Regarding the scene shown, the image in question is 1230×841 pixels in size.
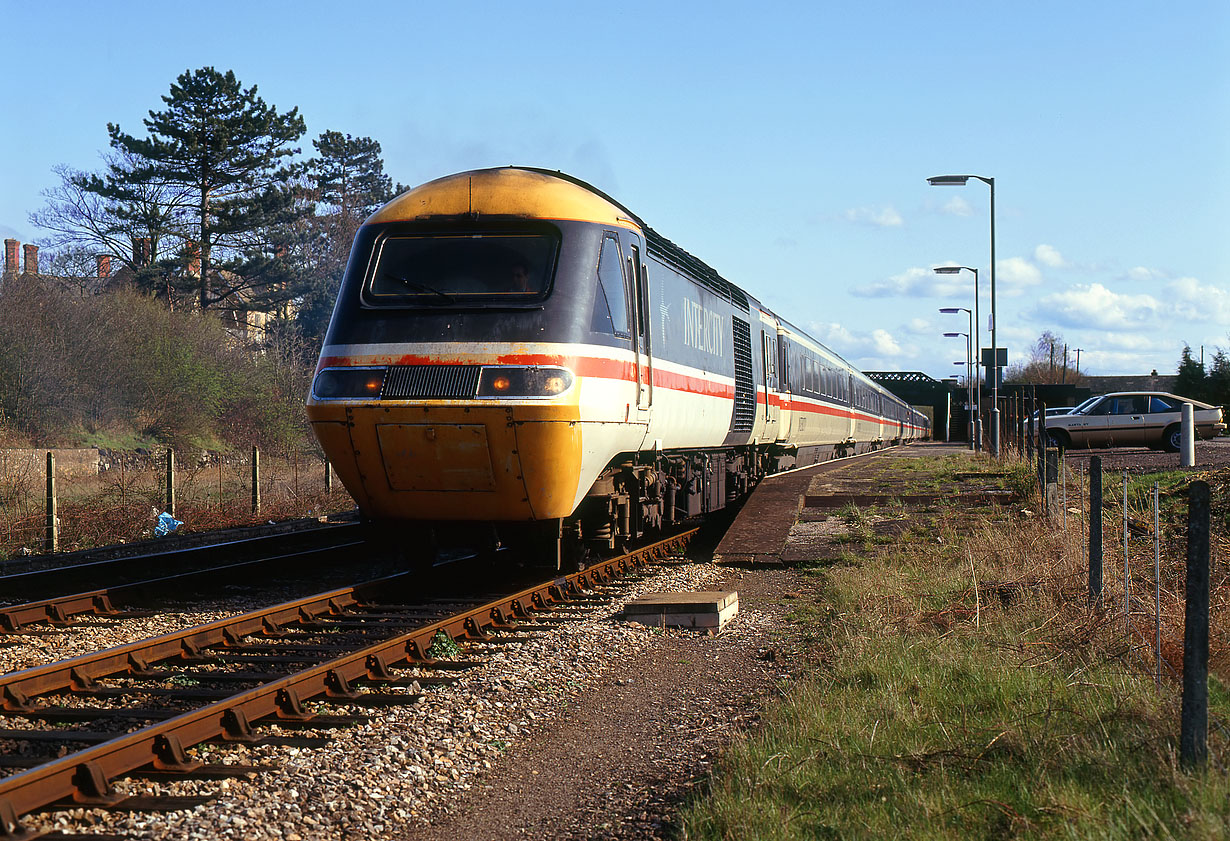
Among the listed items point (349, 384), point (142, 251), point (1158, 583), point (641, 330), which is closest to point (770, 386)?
point (641, 330)

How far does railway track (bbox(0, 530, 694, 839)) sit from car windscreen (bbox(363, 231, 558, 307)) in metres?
2.48

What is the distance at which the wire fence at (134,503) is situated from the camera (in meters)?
15.9

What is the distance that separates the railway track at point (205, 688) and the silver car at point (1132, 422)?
22.1 meters

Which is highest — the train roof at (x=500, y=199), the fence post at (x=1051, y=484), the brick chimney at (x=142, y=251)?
the brick chimney at (x=142, y=251)

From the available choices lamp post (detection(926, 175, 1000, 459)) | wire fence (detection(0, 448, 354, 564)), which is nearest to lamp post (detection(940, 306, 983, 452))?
lamp post (detection(926, 175, 1000, 459))

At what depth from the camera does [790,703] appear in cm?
612

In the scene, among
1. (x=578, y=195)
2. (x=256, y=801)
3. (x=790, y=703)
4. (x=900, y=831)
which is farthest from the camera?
(x=578, y=195)

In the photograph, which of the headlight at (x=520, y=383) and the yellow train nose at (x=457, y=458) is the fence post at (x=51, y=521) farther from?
the headlight at (x=520, y=383)

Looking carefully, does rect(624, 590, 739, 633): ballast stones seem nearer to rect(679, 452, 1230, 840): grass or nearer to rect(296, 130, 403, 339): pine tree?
rect(679, 452, 1230, 840): grass

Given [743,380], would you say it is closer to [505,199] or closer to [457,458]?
[505,199]

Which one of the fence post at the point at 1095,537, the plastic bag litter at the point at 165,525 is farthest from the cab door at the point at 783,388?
the fence post at the point at 1095,537

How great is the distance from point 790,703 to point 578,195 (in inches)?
210

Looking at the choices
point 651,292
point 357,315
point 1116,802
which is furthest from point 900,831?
point 651,292

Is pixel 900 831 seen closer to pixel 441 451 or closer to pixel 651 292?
pixel 441 451
